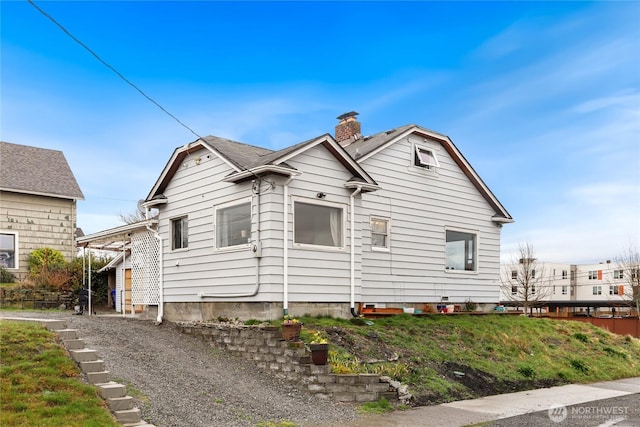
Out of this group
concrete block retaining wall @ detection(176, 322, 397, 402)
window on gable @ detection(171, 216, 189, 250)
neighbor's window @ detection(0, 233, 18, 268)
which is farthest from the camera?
neighbor's window @ detection(0, 233, 18, 268)

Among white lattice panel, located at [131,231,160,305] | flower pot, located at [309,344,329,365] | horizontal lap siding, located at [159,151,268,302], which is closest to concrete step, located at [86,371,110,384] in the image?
flower pot, located at [309,344,329,365]

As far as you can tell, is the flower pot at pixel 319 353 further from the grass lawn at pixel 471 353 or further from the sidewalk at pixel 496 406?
the sidewalk at pixel 496 406

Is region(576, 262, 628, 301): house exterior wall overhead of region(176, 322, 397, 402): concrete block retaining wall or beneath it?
beneath

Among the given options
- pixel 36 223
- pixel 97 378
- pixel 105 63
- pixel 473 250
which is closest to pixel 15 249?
pixel 36 223

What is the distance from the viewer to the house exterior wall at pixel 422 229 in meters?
15.6

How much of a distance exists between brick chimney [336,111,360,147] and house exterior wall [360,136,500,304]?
7.68 feet

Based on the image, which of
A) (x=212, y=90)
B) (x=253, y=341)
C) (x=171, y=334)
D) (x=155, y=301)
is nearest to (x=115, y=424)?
(x=253, y=341)

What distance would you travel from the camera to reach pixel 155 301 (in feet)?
51.5

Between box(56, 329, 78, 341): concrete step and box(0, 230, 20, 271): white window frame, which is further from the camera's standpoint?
box(0, 230, 20, 271): white window frame

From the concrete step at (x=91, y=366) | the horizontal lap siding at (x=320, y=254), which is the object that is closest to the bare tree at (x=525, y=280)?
the horizontal lap siding at (x=320, y=254)

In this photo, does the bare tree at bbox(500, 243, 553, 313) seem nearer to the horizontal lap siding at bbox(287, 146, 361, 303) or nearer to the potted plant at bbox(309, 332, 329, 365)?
the horizontal lap siding at bbox(287, 146, 361, 303)

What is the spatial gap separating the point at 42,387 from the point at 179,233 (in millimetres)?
8016

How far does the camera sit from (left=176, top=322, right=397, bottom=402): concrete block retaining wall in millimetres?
9336

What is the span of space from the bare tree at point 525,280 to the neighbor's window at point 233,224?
28.9 metres
